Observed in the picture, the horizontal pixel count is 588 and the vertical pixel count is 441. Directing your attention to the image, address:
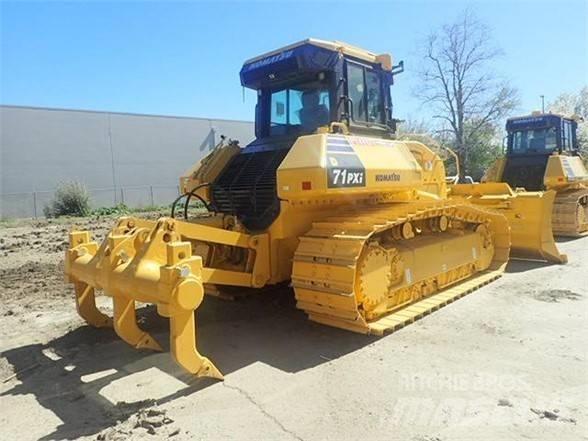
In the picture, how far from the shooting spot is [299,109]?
588 centimetres

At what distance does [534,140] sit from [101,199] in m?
22.4

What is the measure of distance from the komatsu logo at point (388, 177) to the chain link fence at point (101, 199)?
2013 cm

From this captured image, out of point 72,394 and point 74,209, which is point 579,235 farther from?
point 74,209

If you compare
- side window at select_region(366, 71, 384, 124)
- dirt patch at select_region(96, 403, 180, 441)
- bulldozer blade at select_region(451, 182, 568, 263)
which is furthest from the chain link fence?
dirt patch at select_region(96, 403, 180, 441)

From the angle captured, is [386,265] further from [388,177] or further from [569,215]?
[569,215]

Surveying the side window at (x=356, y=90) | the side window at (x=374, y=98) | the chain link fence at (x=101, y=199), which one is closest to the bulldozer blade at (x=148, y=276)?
the side window at (x=356, y=90)

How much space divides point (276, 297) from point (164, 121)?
26.5m

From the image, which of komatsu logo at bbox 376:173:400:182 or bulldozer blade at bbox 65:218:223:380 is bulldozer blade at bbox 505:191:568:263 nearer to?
komatsu logo at bbox 376:173:400:182

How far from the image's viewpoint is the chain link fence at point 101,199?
24.9 meters

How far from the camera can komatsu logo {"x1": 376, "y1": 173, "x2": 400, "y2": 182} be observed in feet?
16.7

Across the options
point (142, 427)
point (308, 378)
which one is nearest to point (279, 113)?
point (308, 378)

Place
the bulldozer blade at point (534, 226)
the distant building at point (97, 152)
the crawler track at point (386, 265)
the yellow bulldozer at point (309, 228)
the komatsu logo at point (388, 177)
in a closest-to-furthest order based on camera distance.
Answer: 1. the yellow bulldozer at point (309, 228)
2. the crawler track at point (386, 265)
3. the komatsu logo at point (388, 177)
4. the bulldozer blade at point (534, 226)
5. the distant building at point (97, 152)

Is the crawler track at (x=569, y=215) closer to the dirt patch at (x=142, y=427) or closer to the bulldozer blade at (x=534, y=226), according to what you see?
the bulldozer blade at (x=534, y=226)

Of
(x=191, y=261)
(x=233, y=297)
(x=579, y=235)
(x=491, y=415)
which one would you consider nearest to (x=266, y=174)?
(x=233, y=297)
